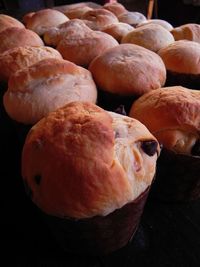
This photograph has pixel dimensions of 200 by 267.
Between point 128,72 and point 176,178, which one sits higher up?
point 128,72

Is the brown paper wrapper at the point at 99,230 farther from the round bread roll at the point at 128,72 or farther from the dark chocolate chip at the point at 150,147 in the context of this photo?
the round bread roll at the point at 128,72

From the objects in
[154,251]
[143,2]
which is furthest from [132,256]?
[143,2]

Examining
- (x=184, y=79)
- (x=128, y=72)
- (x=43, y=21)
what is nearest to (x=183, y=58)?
(x=184, y=79)

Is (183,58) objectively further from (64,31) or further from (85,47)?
(64,31)

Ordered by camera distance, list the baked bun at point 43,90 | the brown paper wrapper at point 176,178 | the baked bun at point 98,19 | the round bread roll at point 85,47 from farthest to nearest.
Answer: the baked bun at point 98,19, the round bread roll at point 85,47, the baked bun at point 43,90, the brown paper wrapper at point 176,178

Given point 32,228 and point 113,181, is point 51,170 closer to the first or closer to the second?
point 113,181

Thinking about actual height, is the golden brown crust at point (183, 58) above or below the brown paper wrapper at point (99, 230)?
above

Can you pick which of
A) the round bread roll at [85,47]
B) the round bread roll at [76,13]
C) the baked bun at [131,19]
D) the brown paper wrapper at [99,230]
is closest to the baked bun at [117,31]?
the round bread roll at [85,47]
